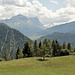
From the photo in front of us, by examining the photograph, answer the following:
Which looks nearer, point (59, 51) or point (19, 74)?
point (19, 74)

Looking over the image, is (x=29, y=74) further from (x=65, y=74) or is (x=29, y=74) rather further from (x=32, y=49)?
(x=32, y=49)

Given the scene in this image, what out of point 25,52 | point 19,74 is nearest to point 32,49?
point 25,52

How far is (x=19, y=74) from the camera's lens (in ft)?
129

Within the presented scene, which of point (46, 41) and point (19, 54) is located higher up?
point (46, 41)

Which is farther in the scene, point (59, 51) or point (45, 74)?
point (59, 51)

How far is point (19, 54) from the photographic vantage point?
127m

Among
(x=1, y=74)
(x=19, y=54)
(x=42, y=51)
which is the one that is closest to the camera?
(x=1, y=74)

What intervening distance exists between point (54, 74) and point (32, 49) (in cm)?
7167

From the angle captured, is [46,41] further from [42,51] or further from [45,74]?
[45,74]

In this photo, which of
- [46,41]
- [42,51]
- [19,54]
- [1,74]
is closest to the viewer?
[1,74]

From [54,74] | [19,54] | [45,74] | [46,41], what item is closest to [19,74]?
[45,74]

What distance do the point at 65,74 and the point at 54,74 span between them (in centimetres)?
362

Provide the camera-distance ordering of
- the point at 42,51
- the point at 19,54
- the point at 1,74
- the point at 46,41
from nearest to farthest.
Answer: the point at 1,74 < the point at 42,51 < the point at 46,41 < the point at 19,54

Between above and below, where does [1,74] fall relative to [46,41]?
below
